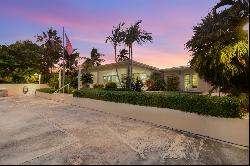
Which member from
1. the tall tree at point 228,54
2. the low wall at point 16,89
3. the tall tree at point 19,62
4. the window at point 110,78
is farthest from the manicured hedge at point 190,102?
the tall tree at point 19,62

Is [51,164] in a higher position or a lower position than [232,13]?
lower

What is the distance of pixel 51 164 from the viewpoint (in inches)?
298

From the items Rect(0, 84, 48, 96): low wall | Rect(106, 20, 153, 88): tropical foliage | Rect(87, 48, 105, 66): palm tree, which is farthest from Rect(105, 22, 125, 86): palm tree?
Rect(87, 48, 105, 66): palm tree

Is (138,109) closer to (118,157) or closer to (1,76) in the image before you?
(118,157)

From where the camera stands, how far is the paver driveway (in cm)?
775

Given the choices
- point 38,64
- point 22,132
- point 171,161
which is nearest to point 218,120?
point 171,161

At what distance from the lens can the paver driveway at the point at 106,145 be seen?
7.75 meters

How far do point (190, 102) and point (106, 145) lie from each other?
405cm

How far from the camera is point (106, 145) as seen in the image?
914 cm

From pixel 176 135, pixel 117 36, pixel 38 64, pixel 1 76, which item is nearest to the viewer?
pixel 176 135

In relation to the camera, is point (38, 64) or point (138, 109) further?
point (38, 64)

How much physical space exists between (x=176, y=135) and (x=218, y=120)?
69.9 inches

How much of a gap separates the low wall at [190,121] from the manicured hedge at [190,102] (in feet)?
0.68

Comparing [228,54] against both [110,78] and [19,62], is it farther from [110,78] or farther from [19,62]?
[19,62]
